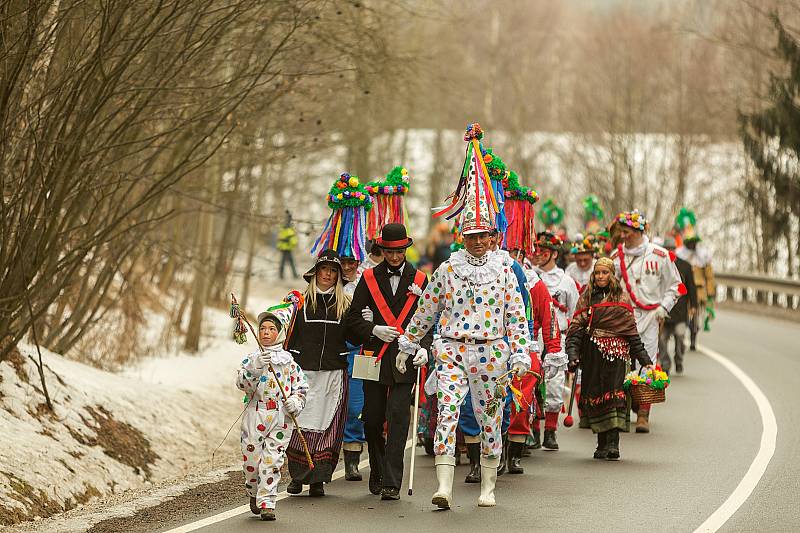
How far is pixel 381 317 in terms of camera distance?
34.5ft

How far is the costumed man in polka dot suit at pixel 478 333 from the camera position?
9.98 m

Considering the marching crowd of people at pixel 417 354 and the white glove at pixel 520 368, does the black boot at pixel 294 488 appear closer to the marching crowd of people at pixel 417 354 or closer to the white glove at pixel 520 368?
the marching crowd of people at pixel 417 354

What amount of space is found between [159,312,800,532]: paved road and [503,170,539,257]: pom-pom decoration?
1.93 metres

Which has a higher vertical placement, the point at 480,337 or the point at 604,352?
the point at 480,337

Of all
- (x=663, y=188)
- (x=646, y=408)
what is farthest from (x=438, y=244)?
(x=663, y=188)

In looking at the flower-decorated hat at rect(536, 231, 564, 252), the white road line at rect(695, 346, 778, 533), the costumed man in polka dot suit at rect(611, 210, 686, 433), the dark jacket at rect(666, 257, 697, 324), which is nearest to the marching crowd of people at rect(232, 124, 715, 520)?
the flower-decorated hat at rect(536, 231, 564, 252)

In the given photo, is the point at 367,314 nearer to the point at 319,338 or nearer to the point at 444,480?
the point at 319,338

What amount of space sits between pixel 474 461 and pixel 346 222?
2355mm

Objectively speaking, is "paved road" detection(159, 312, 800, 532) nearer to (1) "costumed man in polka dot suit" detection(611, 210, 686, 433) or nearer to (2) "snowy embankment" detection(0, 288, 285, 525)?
(1) "costumed man in polka dot suit" detection(611, 210, 686, 433)

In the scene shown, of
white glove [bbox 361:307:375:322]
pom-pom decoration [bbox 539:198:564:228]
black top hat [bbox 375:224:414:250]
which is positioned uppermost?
pom-pom decoration [bbox 539:198:564:228]

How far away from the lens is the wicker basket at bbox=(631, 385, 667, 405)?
12875 millimetres

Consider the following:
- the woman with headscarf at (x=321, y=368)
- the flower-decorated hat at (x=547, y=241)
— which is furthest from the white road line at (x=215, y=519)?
the flower-decorated hat at (x=547, y=241)

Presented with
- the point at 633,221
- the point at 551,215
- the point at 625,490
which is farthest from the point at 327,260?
the point at 551,215

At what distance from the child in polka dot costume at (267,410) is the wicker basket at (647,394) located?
13.9 feet
